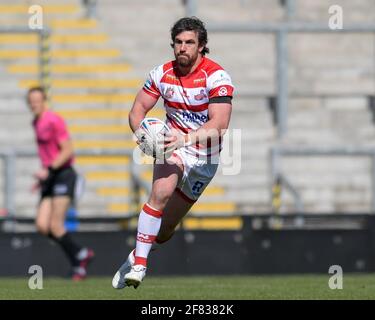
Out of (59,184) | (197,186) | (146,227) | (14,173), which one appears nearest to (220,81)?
(197,186)

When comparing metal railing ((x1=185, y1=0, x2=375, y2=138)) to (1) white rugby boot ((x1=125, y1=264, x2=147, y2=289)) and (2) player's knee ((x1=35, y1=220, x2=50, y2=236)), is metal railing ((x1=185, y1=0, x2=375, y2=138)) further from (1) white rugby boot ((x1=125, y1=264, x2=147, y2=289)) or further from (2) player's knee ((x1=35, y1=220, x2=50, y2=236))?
(1) white rugby boot ((x1=125, y1=264, x2=147, y2=289))

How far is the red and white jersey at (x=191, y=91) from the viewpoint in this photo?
39.1 ft

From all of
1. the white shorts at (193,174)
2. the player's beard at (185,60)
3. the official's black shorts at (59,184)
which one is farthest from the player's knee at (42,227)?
the player's beard at (185,60)

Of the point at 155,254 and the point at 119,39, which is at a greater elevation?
the point at 119,39

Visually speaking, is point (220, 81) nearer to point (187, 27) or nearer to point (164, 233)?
point (187, 27)

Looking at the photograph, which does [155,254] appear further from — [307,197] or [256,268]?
[307,197]

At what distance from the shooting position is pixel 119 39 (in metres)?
22.7

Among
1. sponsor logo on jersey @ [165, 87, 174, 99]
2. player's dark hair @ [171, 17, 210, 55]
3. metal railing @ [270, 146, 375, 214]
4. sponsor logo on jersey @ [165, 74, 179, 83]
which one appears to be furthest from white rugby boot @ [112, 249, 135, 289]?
metal railing @ [270, 146, 375, 214]

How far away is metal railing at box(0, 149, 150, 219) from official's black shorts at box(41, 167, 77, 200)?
1832mm

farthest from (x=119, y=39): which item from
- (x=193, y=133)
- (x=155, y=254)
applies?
(x=193, y=133)

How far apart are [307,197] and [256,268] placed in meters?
3.06

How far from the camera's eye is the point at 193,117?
39.8 ft

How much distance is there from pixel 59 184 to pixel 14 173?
7.15 feet

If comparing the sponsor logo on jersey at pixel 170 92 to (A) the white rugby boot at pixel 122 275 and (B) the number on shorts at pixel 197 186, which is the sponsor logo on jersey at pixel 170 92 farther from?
(A) the white rugby boot at pixel 122 275
